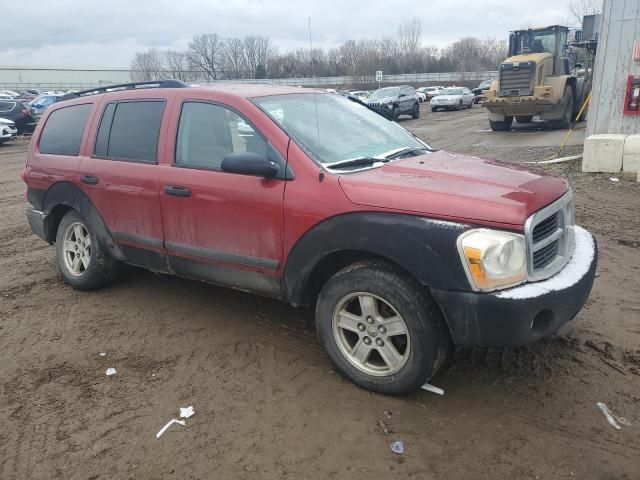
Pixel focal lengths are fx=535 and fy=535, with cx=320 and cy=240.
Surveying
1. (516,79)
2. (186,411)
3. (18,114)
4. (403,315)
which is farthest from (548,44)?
(18,114)

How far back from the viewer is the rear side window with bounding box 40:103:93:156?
15.9 ft

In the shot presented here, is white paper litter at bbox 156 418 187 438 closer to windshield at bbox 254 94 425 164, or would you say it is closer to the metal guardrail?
windshield at bbox 254 94 425 164

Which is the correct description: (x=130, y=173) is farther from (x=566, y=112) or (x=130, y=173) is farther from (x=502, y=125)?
(x=566, y=112)

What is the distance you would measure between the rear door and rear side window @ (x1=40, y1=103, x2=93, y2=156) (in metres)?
0.27

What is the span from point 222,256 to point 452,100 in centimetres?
3129

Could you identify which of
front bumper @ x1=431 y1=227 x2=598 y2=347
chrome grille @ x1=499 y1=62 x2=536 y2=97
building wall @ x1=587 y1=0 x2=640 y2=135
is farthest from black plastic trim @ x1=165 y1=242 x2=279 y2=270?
chrome grille @ x1=499 y1=62 x2=536 y2=97

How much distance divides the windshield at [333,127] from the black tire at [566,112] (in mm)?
14855

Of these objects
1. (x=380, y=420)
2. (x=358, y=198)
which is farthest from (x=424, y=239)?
(x=380, y=420)

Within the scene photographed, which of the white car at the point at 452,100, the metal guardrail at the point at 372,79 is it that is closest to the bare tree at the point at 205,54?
the metal guardrail at the point at 372,79

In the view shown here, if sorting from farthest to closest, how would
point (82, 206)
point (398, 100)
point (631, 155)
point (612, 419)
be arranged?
point (398, 100) < point (631, 155) < point (82, 206) < point (612, 419)

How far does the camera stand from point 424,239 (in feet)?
9.31

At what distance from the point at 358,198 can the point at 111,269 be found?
2.88m

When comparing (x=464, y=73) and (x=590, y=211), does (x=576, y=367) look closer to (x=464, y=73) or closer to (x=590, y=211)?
(x=590, y=211)

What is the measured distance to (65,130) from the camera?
5020 millimetres
